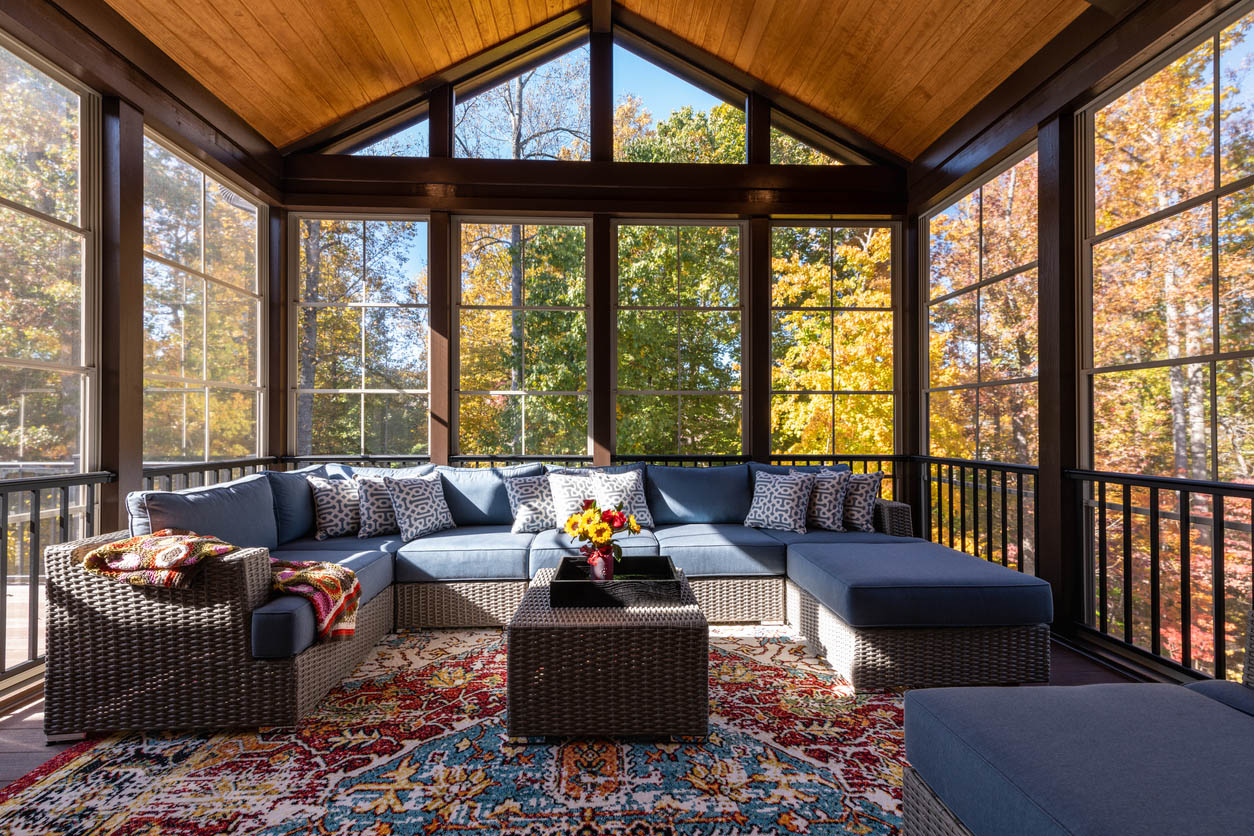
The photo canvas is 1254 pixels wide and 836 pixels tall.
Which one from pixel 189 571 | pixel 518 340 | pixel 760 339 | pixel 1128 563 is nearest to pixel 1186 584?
pixel 1128 563

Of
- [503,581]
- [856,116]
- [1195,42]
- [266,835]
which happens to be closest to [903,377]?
[856,116]

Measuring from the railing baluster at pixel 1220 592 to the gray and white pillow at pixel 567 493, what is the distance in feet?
9.61

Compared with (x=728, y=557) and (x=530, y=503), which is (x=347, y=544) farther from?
(x=728, y=557)

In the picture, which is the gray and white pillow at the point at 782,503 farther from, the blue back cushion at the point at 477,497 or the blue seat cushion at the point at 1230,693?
the blue seat cushion at the point at 1230,693

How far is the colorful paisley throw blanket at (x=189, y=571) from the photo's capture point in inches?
86.0

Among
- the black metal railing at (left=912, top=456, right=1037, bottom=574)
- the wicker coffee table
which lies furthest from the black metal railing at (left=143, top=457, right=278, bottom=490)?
the black metal railing at (left=912, top=456, right=1037, bottom=574)

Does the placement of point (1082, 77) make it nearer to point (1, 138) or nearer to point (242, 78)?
point (242, 78)

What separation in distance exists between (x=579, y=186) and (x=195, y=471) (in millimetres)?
3200

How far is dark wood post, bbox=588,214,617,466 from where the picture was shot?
4.74 metres

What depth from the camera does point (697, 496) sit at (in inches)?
161

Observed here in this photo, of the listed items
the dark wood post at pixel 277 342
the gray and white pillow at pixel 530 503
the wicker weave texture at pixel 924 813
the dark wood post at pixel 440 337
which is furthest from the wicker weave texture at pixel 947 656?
the dark wood post at pixel 277 342

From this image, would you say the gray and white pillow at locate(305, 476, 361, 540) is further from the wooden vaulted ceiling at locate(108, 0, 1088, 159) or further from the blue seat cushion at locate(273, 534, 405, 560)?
the wooden vaulted ceiling at locate(108, 0, 1088, 159)

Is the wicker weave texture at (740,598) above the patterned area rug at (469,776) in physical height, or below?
above

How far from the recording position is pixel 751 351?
4.80 m
